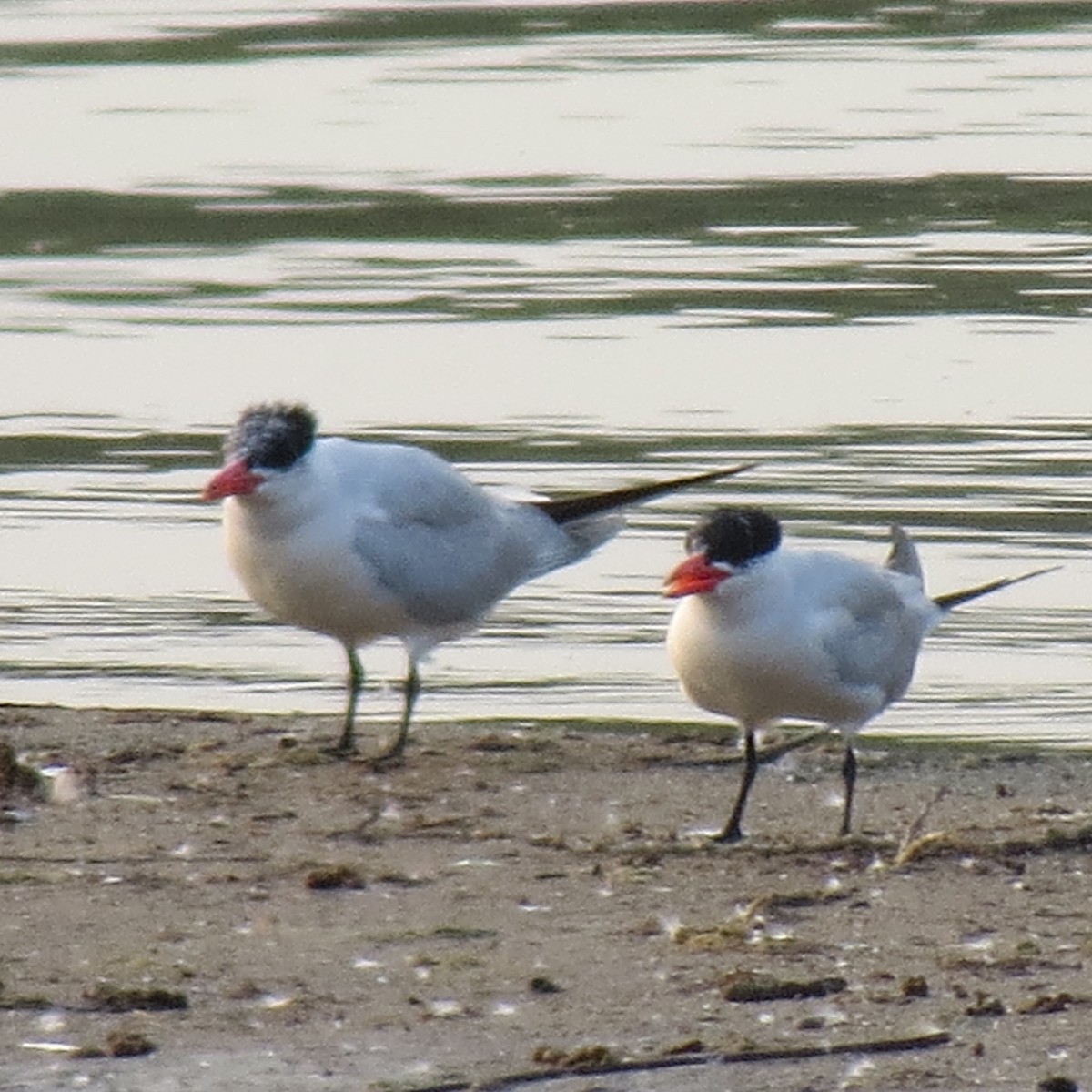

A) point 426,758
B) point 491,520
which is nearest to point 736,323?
point 491,520

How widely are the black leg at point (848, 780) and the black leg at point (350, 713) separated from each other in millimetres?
1212

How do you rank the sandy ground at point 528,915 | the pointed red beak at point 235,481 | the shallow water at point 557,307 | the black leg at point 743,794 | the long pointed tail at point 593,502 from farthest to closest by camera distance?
the shallow water at point 557,307, the long pointed tail at point 593,502, the pointed red beak at point 235,481, the black leg at point 743,794, the sandy ground at point 528,915

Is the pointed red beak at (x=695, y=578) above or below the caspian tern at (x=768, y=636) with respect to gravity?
above

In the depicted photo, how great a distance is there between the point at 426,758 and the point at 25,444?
378 centimetres

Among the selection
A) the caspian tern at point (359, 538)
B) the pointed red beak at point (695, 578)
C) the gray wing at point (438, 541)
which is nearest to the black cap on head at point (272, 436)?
the caspian tern at point (359, 538)

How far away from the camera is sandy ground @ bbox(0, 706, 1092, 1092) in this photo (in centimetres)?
475

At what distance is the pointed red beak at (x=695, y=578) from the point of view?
20.9 ft

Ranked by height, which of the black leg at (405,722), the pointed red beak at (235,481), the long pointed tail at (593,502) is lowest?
the black leg at (405,722)

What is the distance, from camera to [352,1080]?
4629 millimetres

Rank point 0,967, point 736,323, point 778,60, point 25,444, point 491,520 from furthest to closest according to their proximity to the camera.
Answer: point 778,60 → point 736,323 → point 25,444 → point 491,520 → point 0,967

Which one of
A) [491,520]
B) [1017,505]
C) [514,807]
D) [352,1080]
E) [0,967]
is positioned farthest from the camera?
[1017,505]

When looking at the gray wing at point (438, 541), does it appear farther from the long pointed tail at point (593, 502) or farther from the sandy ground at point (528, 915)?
the sandy ground at point (528, 915)

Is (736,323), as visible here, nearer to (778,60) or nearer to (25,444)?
(25,444)

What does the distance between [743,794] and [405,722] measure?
1096mm
